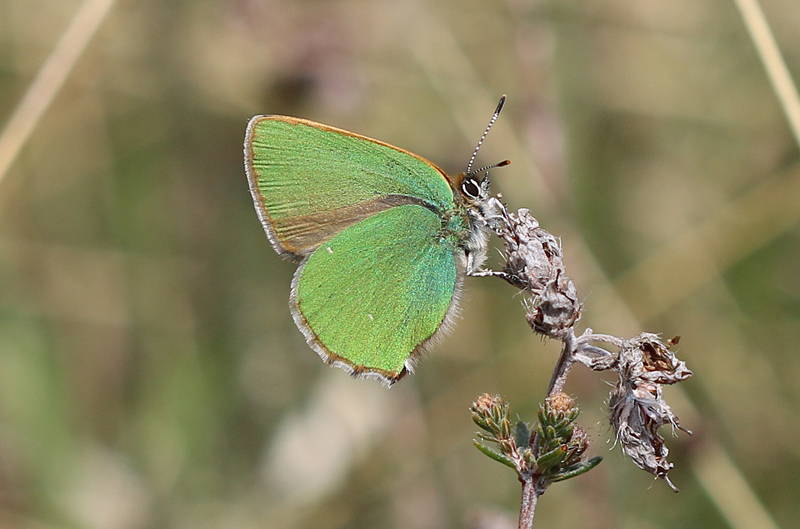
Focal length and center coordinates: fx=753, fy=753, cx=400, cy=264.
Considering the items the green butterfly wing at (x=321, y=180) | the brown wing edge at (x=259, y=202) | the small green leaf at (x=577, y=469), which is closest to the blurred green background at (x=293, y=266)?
the green butterfly wing at (x=321, y=180)

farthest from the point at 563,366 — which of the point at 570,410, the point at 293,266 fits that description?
the point at 293,266

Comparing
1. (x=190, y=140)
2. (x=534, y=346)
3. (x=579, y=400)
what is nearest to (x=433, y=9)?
(x=190, y=140)

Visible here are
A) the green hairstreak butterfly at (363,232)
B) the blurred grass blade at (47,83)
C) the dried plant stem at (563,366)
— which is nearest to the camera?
the dried plant stem at (563,366)

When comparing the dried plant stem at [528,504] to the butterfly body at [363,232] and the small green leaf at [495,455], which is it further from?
the butterfly body at [363,232]

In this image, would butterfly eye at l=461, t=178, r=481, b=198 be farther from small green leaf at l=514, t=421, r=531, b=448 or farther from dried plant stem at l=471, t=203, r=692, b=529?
small green leaf at l=514, t=421, r=531, b=448

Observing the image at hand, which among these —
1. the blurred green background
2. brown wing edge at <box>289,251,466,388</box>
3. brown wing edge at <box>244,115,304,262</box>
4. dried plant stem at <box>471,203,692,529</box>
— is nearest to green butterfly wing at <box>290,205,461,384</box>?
brown wing edge at <box>289,251,466,388</box>

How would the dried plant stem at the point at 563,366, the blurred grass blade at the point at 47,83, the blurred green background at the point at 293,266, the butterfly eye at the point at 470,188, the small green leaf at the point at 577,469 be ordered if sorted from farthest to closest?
1. the blurred green background at the point at 293,266
2. the blurred grass blade at the point at 47,83
3. the butterfly eye at the point at 470,188
4. the dried plant stem at the point at 563,366
5. the small green leaf at the point at 577,469

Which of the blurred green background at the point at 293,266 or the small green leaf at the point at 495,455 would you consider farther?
the blurred green background at the point at 293,266

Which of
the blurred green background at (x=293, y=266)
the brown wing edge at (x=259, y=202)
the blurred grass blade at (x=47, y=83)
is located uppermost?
the blurred grass blade at (x=47, y=83)
